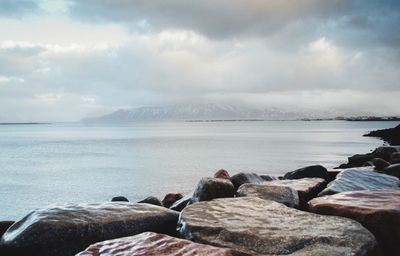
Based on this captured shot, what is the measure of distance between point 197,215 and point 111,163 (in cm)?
4375

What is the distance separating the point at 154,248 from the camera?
14.7ft

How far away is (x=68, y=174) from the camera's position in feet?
128

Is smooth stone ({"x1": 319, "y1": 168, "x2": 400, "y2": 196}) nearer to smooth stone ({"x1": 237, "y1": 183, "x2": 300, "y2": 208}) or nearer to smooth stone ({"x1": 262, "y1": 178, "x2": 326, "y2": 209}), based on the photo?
smooth stone ({"x1": 262, "y1": 178, "x2": 326, "y2": 209})

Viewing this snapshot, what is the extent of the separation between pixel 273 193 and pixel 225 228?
8.10 ft

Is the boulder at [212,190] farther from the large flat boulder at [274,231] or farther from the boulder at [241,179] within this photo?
the boulder at [241,179]

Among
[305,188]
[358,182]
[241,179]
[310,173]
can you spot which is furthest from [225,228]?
[310,173]

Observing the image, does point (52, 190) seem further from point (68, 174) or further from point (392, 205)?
point (392, 205)

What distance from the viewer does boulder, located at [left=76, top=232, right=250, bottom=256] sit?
4.29 m

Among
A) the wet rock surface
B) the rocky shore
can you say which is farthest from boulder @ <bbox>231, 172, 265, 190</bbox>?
the rocky shore

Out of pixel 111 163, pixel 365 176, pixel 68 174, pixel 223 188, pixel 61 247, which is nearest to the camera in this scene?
pixel 61 247

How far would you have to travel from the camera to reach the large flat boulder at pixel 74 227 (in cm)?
597

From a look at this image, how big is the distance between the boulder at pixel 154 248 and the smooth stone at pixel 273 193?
3.29 m

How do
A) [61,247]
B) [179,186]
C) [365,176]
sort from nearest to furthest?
[61,247]
[365,176]
[179,186]

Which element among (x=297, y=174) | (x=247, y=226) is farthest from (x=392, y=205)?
(x=297, y=174)
